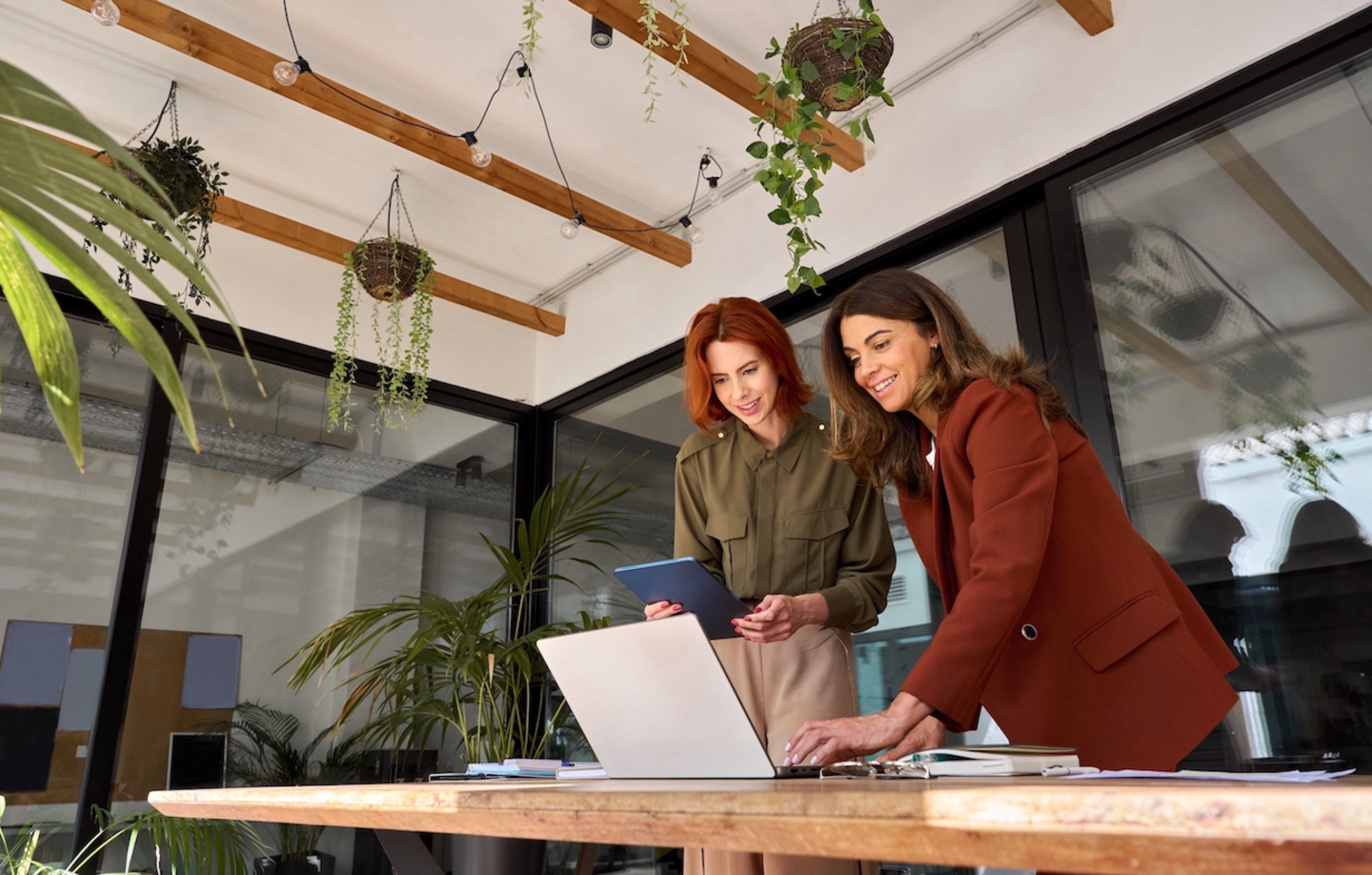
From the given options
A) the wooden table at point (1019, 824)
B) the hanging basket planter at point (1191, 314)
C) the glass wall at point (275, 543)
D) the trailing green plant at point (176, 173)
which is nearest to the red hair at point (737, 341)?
the hanging basket planter at point (1191, 314)

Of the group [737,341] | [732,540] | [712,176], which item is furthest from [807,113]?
[712,176]

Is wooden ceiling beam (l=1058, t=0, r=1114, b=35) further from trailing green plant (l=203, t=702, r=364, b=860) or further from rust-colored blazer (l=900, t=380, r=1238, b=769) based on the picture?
trailing green plant (l=203, t=702, r=364, b=860)

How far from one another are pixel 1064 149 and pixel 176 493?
10.4 ft

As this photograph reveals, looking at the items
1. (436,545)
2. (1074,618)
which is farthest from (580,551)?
(1074,618)

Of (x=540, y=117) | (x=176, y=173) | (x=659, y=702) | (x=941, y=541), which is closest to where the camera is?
(x=659, y=702)

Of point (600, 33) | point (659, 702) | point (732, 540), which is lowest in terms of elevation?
point (659, 702)

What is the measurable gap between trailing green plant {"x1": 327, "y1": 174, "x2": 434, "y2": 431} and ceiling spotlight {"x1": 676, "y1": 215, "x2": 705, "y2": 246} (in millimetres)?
985

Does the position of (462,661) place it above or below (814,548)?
below

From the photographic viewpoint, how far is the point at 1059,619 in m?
1.29

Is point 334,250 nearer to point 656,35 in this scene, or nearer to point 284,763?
point 656,35

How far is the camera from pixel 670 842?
59cm

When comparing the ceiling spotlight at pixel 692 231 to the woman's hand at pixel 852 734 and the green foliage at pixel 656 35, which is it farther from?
the woman's hand at pixel 852 734

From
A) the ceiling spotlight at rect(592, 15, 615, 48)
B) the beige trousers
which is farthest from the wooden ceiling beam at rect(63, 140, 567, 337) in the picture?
the beige trousers

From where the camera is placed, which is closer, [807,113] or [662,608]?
[662,608]
